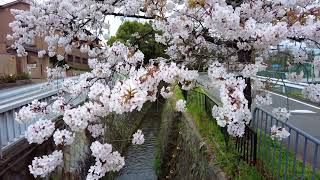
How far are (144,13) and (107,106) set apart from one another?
9.00 ft

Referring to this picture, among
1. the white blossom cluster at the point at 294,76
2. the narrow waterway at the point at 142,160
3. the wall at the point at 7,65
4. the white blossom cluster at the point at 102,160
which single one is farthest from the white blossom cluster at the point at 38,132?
the wall at the point at 7,65

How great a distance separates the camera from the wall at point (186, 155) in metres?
7.28

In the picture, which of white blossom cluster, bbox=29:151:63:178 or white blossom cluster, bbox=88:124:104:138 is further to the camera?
white blossom cluster, bbox=88:124:104:138

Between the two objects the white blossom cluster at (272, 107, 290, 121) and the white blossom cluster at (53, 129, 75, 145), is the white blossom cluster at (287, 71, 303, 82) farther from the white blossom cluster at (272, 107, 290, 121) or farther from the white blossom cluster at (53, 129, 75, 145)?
the white blossom cluster at (53, 129, 75, 145)

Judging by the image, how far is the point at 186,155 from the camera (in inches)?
388

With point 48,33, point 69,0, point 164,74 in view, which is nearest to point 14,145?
point 48,33

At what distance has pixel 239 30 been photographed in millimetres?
4422

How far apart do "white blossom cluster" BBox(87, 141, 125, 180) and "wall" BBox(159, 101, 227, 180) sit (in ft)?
6.92

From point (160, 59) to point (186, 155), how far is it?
185 inches

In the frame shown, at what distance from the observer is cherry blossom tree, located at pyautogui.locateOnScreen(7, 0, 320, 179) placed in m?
4.14

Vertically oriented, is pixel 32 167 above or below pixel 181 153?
above

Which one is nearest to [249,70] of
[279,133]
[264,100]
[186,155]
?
[279,133]

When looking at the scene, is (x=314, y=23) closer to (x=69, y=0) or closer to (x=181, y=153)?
(x=69, y=0)

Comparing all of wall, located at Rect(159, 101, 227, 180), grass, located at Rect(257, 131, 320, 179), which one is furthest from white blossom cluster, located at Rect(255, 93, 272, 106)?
wall, located at Rect(159, 101, 227, 180)
